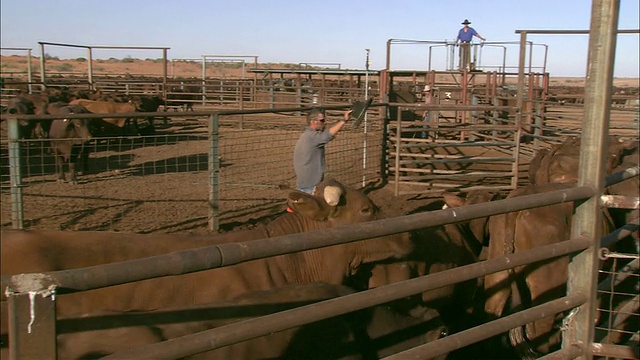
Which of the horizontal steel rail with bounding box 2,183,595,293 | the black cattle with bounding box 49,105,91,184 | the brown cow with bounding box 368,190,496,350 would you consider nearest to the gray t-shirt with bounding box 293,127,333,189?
the brown cow with bounding box 368,190,496,350

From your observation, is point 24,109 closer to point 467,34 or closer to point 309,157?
point 309,157

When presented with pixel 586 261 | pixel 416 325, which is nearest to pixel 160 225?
pixel 416 325

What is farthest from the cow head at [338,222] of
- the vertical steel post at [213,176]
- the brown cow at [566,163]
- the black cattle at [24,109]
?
the black cattle at [24,109]

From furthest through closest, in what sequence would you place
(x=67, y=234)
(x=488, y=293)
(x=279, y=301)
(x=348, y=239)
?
(x=488, y=293)
(x=67, y=234)
(x=279, y=301)
(x=348, y=239)

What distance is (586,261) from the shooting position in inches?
111

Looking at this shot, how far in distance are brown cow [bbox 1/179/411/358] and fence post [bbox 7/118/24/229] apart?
3.01 metres

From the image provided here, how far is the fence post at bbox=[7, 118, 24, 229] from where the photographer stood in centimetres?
684

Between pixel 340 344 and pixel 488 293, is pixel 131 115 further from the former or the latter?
pixel 340 344

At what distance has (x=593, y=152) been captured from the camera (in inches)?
110

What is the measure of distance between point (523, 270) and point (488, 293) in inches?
17.9

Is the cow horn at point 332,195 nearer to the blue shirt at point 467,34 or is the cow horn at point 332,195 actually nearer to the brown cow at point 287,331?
the brown cow at point 287,331

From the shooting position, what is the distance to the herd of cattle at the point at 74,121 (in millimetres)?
11578

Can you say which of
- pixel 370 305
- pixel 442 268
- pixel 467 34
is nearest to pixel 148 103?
pixel 467 34

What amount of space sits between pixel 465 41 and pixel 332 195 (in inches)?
591
